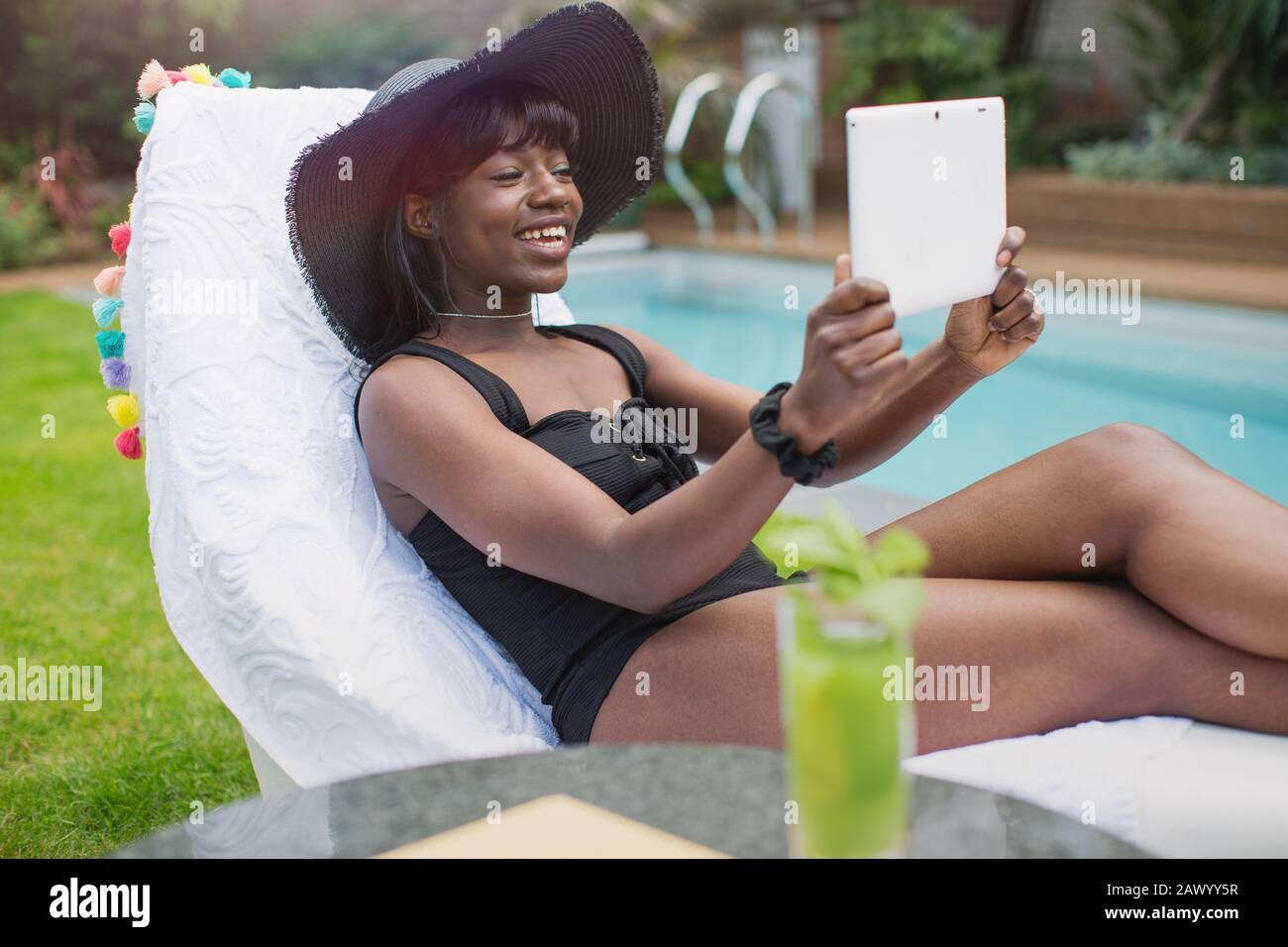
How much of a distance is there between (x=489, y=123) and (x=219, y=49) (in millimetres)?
10913

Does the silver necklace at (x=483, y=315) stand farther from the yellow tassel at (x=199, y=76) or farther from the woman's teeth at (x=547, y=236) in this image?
the yellow tassel at (x=199, y=76)

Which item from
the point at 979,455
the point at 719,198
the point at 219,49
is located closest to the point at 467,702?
the point at 979,455

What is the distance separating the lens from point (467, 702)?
5.70ft

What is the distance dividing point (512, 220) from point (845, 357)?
29.2 inches

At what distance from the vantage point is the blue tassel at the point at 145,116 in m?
2.17

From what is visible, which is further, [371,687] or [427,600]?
[427,600]

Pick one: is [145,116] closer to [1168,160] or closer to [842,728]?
[842,728]

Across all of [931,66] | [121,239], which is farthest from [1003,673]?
[931,66]

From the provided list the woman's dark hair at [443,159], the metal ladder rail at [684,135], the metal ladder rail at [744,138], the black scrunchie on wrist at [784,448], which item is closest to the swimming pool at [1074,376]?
the metal ladder rail at [744,138]

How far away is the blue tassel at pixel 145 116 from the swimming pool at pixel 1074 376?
281 cm

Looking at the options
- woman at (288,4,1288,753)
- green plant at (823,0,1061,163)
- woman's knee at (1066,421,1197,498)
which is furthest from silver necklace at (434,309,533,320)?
green plant at (823,0,1061,163)

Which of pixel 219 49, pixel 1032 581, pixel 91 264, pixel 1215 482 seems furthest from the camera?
pixel 219 49
